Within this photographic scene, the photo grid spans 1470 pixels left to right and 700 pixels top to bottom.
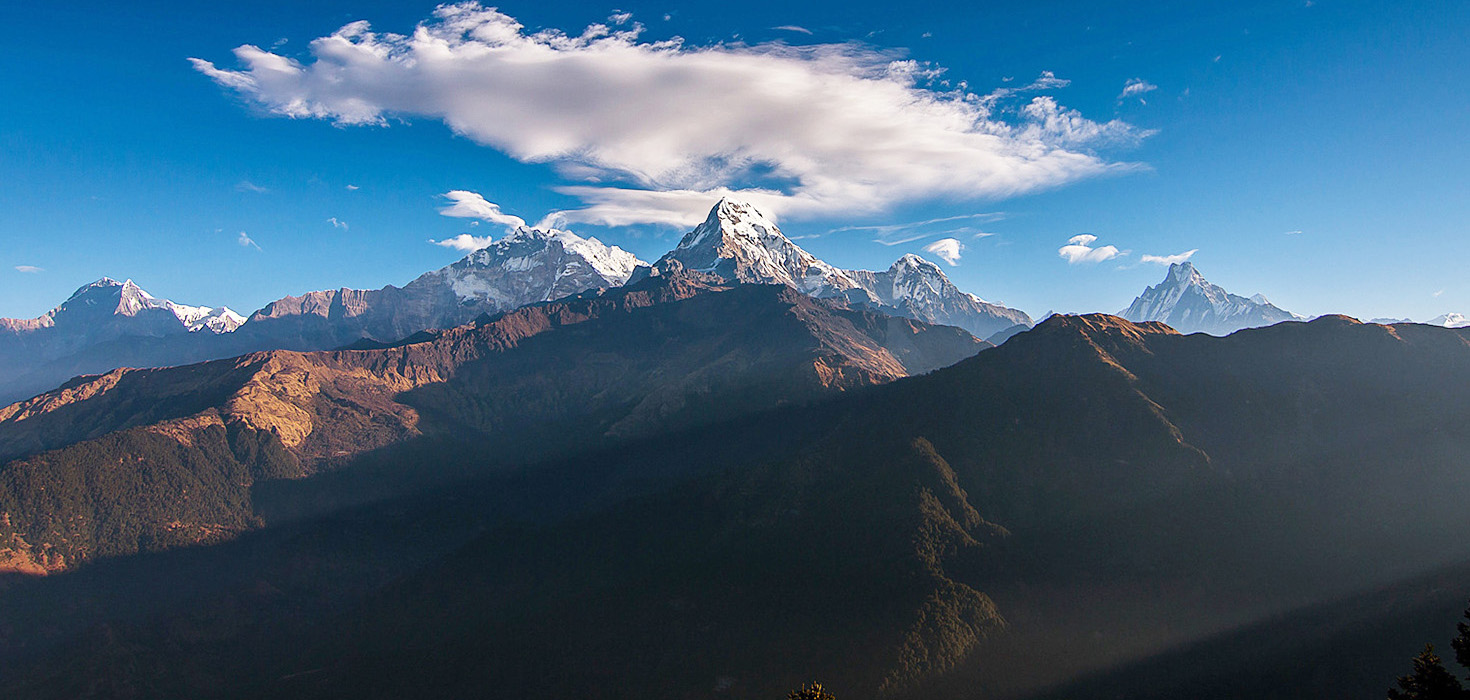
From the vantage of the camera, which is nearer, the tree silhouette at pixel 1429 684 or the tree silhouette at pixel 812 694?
the tree silhouette at pixel 1429 684

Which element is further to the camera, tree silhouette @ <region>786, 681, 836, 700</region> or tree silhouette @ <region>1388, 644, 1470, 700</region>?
tree silhouette @ <region>786, 681, 836, 700</region>

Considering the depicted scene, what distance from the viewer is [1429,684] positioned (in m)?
63.5

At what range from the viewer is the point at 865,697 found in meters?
183

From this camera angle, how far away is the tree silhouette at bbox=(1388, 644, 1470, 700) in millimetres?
61812

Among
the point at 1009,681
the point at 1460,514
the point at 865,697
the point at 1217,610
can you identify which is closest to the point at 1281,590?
the point at 1217,610

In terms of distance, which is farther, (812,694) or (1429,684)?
(812,694)

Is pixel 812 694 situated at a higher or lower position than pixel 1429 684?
lower

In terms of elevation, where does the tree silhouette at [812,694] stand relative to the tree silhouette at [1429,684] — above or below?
below

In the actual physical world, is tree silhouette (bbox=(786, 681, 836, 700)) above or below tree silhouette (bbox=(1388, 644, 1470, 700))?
below

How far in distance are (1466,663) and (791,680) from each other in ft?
529

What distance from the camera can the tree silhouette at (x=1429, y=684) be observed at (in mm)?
61812

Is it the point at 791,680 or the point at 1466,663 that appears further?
the point at 791,680

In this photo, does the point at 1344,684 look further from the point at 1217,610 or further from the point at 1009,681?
the point at 1009,681

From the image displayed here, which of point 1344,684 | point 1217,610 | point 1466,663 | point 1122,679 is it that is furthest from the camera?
point 1217,610
